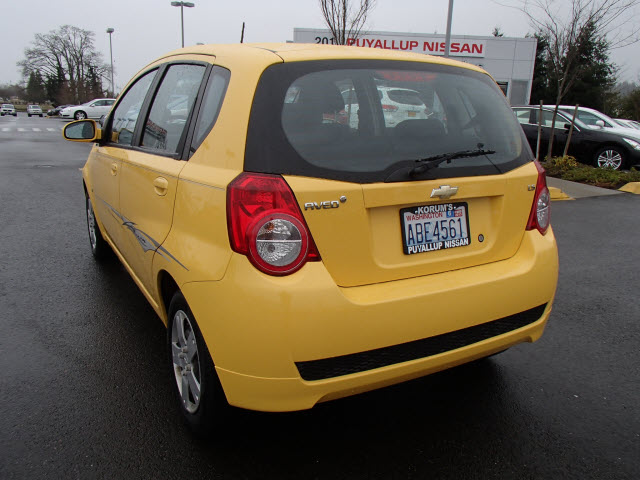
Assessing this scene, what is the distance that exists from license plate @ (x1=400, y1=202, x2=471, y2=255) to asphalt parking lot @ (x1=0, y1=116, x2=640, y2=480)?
36.0 inches

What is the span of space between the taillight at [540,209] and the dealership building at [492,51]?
27.0 m

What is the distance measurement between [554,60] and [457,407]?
38.8 ft

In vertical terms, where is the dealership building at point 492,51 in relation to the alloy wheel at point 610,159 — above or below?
above

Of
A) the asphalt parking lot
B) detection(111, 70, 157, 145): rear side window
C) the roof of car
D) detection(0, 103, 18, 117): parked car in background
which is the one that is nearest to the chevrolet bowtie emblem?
the roof of car

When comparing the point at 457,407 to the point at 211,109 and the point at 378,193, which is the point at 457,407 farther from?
the point at 211,109

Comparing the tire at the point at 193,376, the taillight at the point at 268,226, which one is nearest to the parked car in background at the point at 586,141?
the tire at the point at 193,376

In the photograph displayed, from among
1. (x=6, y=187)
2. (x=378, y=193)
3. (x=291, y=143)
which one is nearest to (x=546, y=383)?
(x=378, y=193)

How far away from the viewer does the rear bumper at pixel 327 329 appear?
75.7 inches

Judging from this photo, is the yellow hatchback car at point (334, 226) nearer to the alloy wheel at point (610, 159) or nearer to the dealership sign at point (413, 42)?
the alloy wheel at point (610, 159)

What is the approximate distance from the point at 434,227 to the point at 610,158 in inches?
461

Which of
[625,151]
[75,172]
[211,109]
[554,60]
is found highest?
[554,60]

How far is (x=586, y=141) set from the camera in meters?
12.3

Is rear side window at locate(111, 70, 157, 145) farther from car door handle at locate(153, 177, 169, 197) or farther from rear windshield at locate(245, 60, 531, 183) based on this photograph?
rear windshield at locate(245, 60, 531, 183)

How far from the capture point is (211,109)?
2.31 m
